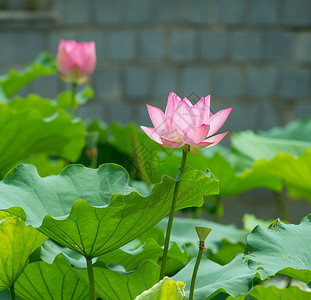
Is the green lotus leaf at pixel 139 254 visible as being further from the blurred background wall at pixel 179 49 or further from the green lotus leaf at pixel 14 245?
the blurred background wall at pixel 179 49

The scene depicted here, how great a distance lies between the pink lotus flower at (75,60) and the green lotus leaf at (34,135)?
0.21 metres

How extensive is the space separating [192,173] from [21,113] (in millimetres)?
657

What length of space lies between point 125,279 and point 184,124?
0.20m

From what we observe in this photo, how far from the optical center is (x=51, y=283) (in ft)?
2.34

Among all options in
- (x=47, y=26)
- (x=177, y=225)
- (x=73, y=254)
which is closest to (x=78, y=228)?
(x=73, y=254)

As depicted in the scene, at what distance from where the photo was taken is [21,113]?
3.89 ft

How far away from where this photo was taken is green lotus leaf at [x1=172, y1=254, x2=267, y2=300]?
2.05 feet

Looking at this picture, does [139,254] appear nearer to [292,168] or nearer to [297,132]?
[292,168]

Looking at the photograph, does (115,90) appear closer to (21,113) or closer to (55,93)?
(55,93)

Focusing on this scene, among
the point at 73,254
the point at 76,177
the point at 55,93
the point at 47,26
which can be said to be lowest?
the point at 55,93

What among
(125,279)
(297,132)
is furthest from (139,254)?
(297,132)

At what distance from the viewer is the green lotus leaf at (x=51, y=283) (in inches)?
27.8

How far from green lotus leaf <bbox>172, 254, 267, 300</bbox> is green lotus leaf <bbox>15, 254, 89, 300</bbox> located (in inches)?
4.8

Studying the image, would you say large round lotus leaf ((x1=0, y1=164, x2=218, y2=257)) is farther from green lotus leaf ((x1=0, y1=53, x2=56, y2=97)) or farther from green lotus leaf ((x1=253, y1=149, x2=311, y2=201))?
green lotus leaf ((x1=0, y1=53, x2=56, y2=97))
